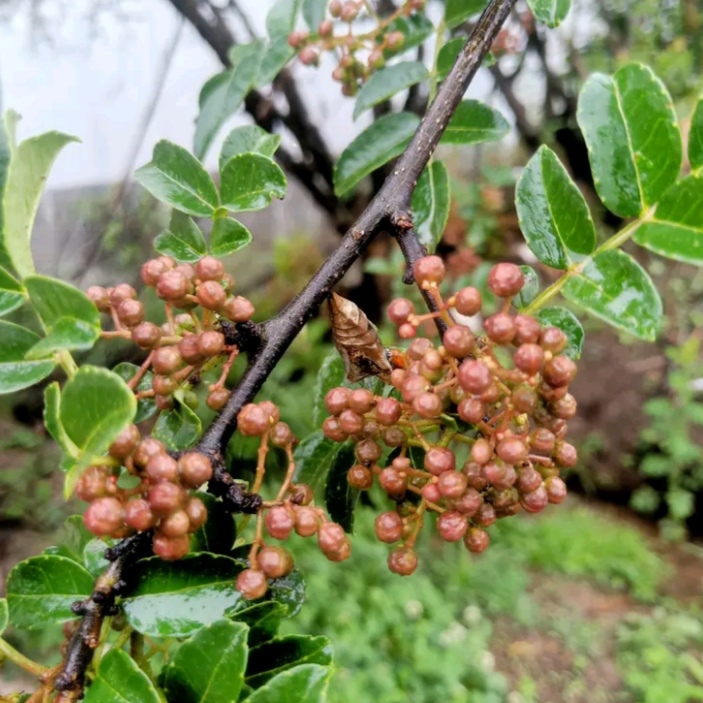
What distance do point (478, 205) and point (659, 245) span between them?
2.58 meters

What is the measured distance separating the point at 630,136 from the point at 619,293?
0.37 ft

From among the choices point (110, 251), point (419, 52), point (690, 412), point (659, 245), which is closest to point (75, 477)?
point (659, 245)

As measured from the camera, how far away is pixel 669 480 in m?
3.05

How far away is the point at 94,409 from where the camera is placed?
0.36 meters

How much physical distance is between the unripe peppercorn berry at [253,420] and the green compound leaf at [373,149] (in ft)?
1.05

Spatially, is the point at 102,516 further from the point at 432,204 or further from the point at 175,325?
the point at 432,204

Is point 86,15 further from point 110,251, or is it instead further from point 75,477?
point 75,477

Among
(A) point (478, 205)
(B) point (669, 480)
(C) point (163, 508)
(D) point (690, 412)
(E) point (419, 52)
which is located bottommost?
(B) point (669, 480)

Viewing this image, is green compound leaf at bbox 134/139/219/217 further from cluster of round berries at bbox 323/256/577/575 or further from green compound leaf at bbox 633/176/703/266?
green compound leaf at bbox 633/176/703/266

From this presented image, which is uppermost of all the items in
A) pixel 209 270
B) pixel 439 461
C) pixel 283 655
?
pixel 209 270

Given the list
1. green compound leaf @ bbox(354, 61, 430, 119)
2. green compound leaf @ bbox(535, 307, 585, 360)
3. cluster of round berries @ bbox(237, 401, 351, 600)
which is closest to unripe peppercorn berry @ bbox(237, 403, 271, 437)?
cluster of round berries @ bbox(237, 401, 351, 600)

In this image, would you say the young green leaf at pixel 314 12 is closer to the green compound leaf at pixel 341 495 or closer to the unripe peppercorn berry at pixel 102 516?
the green compound leaf at pixel 341 495

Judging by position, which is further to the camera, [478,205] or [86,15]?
[478,205]

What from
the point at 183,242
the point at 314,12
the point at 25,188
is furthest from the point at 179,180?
the point at 314,12
